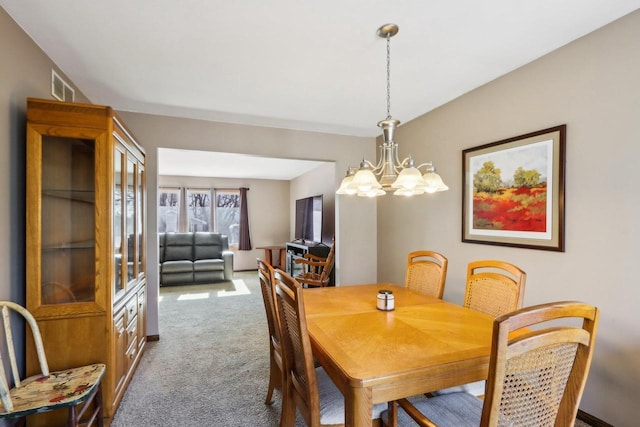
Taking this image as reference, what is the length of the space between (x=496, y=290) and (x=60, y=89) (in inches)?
135

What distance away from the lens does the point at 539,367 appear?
3.27 ft

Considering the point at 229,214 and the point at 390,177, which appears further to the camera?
the point at 229,214

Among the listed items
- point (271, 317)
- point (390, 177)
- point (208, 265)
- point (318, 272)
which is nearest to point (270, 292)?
point (271, 317)

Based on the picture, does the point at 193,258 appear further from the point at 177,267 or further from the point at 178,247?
the point at 177,267

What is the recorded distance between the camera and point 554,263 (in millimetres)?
2146

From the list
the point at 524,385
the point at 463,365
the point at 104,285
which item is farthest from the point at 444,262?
the point at 104,285

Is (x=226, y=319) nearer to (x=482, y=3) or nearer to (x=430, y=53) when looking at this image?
(x=430, y=53)

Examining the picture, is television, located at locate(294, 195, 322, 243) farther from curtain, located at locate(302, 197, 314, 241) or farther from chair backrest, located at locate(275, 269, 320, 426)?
chair backrest, located at locate(275, 269, 320, 426)

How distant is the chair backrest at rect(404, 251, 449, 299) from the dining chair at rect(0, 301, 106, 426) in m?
2.23

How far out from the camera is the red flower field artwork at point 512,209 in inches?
87.7

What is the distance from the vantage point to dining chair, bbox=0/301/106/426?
57.2 inches

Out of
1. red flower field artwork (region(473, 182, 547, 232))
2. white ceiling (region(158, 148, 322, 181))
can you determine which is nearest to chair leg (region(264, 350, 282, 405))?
red flower field artwork (region(473, 182, 547, 232))

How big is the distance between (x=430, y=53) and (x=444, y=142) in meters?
1.16

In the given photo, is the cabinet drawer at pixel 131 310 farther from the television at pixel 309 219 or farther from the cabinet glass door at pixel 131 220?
the television at pixel 309 219
